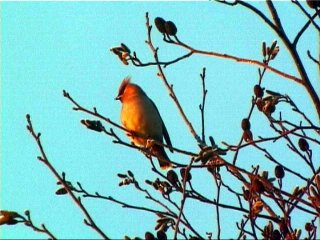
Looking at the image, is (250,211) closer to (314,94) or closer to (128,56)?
(314,94)

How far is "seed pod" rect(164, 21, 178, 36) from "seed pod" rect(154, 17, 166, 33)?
0.07 feet

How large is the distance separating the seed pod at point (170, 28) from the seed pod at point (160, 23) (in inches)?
0.9

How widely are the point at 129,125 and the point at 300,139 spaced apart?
2.79m

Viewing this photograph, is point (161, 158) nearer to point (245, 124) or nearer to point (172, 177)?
point (172, 177)

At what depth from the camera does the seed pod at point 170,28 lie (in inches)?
135

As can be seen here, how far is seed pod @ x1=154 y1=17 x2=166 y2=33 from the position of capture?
3473mm

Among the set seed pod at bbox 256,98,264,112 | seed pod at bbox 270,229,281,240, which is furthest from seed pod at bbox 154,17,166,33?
seed pod at bbox 270,229,281,240

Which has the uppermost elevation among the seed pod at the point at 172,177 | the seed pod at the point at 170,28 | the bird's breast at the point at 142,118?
the bird's breast at the point at 142,118

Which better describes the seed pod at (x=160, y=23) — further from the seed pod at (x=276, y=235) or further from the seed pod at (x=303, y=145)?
the seed pod at (x=276, y=235)

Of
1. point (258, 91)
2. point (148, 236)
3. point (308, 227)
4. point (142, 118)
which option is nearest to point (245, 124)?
point (258, 91)

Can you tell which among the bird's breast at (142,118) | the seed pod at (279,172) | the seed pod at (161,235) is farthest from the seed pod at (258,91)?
the bird's breast at (142,118)

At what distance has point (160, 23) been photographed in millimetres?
3484

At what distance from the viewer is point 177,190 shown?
12.1 feet

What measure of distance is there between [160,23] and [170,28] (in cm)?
7
